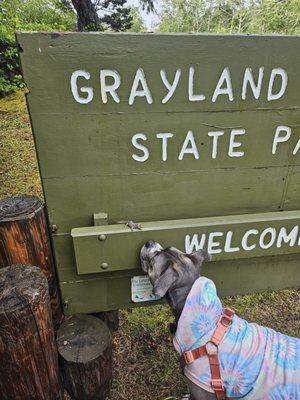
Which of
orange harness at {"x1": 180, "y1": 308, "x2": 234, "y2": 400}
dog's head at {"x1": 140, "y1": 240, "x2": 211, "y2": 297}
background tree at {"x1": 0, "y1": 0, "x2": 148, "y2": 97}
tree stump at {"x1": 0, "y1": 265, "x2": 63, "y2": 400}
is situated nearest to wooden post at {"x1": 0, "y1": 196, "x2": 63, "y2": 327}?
tree stump at {"x1": 0, "y1": 265, "x2": 63, "y2": 400}

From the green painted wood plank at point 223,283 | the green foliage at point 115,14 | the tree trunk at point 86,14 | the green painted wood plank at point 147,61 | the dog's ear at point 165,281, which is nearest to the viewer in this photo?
the green painted wood plank at point 147,61

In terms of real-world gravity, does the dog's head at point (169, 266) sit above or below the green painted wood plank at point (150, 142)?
below

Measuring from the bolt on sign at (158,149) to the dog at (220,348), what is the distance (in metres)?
0.28

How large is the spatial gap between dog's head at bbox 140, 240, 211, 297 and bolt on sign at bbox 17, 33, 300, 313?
A: 0.28ft

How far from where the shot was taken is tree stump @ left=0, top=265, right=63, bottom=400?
69.4 inches

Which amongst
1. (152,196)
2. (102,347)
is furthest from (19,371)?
(152,196)

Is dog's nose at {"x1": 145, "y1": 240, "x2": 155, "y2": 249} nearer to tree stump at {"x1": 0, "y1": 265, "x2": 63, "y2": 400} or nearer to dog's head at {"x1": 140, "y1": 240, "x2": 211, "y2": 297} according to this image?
dog's head at {"x1": 140, "y1": 240, "x2": 211, "y2": 297}

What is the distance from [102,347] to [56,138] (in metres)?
1.42

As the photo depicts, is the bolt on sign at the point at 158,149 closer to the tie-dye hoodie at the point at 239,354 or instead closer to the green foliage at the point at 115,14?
the tie-dye hoodie at the point at 239,354

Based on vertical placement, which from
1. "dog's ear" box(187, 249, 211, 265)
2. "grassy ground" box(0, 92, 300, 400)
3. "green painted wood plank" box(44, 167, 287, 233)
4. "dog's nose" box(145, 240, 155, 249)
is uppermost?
"green painted wood plank" box(44, 167, 287, 233)

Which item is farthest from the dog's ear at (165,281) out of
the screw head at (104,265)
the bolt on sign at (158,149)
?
the screw head at (104,265)

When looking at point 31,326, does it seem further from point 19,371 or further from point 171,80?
point 171,80

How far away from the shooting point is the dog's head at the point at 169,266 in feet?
6.22

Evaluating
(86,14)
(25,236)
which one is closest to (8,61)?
(86,14)
